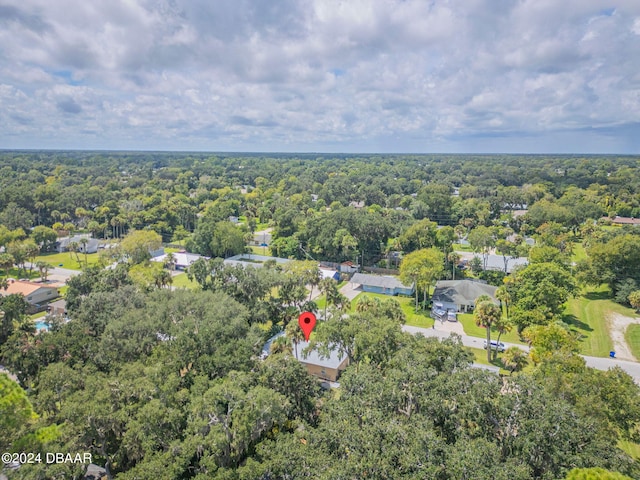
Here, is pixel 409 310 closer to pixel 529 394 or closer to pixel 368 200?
pixel 529 394

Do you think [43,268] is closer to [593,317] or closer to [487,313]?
[487,313]

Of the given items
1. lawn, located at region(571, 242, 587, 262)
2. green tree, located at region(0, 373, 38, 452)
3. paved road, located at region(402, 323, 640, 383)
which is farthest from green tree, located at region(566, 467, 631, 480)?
lawn, located at region(571, 242, 587, 262)

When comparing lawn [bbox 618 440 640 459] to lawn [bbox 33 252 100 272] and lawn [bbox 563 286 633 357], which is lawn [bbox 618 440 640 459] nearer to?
lawn [bbox 563 286 633 357]

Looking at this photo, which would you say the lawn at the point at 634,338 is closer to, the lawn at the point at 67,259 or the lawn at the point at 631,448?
the lawn at the point at 631,448

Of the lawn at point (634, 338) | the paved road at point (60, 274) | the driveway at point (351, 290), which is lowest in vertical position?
the paved road at point (60, 274)

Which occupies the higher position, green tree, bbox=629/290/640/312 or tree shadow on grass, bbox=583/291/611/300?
green tree, bbox=629/290/640/312

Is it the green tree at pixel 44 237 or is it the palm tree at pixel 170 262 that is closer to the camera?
the palm tree at pixel 170 262

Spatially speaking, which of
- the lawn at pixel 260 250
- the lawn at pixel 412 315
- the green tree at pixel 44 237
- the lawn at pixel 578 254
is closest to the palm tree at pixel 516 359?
the lawn at pixel 412 315
